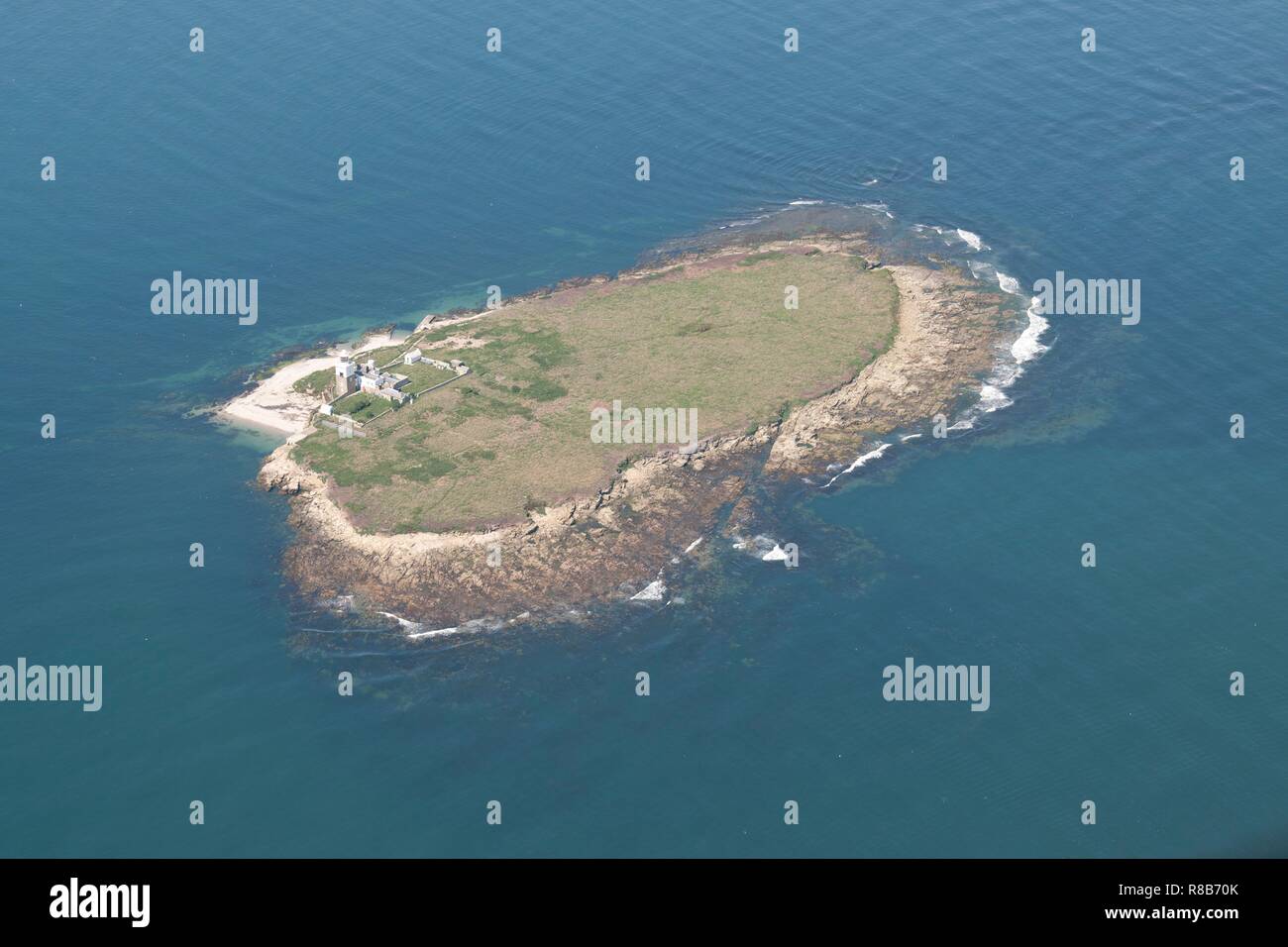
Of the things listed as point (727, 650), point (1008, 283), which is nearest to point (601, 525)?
point (727, 650)

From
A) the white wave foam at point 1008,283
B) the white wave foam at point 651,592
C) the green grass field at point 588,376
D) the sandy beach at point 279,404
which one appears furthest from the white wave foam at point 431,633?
the white wave foam at point 1008,283

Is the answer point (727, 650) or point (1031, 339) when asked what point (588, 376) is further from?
point (1031, 339)

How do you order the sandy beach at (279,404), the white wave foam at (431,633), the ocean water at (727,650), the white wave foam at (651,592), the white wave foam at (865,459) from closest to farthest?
the ocean water at (727,650)
the white wave foam at (431,633)
the white wave foam at (651,592)
the white wave foam at (865,459)
the sandy beach at (279,404)

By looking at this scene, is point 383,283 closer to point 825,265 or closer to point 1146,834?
point 825,265

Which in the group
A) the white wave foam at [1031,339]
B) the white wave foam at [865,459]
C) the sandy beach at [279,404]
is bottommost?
the white wave foam at [865,459]

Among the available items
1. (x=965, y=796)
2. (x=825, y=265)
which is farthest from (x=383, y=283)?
(x=965, y=796)

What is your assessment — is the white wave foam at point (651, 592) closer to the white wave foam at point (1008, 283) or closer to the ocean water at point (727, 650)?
the ocean water at point (727, 650)
